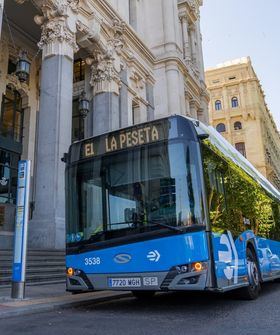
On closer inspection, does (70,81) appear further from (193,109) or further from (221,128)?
(221,128)

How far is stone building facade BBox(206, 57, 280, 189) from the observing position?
1988 inches

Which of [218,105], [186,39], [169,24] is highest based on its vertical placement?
[218,105]

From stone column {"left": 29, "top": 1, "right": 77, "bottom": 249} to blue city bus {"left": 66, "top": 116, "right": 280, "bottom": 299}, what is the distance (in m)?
6.00

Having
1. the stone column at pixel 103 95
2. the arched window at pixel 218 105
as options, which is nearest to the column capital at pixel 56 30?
the stone column at pixel 103 95

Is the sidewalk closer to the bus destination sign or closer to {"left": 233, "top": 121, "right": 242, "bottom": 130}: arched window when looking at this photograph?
the bus destination sign

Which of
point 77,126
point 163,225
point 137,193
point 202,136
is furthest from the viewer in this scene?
point 77,126

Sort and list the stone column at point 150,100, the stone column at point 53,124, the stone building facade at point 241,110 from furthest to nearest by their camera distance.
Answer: the stone building facade at point 241,110, the stone column at point 150,100, the stone column at point 53,124

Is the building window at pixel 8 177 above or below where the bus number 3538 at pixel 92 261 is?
above

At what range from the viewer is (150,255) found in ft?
18.7

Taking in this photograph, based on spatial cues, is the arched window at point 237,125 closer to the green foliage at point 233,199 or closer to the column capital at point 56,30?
the column capital at point 56,30

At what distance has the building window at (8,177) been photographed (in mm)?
18594

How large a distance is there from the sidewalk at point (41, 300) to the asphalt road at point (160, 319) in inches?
6.0

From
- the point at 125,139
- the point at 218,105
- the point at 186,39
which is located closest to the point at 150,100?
the point at 186,39

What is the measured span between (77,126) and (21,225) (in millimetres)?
14043
